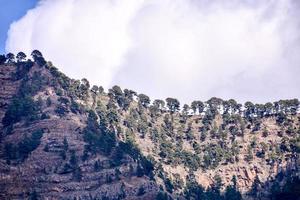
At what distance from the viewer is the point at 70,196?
17225 cm

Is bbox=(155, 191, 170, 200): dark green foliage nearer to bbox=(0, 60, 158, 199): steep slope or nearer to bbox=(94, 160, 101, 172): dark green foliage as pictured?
bbox=(0, 60, 158, 199): steep slope

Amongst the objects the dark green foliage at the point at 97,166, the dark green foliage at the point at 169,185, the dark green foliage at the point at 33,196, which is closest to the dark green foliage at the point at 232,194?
the dark green foliage at the point at 169,185

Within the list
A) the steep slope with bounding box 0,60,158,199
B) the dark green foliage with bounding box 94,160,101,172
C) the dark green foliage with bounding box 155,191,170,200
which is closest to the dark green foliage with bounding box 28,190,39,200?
the steep slope with bounding box 0,60,158,199

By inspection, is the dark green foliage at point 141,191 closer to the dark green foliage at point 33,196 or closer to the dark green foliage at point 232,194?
the dark green foliage at point 232,194

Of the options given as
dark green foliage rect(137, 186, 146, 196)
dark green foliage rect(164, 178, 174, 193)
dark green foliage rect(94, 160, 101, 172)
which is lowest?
dark green foliage rect(137, 186, 146, 196)

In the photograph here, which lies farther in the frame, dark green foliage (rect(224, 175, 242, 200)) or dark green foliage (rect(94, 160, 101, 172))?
dark green foliage (rect(224, 175, 242, 200))

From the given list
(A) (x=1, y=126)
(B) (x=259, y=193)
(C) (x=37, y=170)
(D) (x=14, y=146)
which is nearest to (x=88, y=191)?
(C) (x=37, y=170)

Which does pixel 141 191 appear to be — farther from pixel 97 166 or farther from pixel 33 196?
pixel 33 196

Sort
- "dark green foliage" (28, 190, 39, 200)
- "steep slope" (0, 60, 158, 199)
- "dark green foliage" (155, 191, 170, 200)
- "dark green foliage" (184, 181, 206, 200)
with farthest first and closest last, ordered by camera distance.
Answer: "dark green foliage" (184, 181, 206, 200), "dark green foliage" (155, 191, 170, 200), "steep slope" (0, 60, 158, 199), "dark green foliage" (28, 190, 39, 200)

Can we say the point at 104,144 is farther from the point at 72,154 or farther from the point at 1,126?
the point at 1,126

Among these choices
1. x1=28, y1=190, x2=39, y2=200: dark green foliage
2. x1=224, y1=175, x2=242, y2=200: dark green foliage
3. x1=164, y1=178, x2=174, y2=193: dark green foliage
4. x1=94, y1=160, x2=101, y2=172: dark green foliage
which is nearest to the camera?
x1=28, y1=190, x2=39, y2=200: dark green foliage

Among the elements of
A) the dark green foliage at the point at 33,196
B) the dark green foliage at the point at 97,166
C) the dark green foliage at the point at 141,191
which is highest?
the dark green foliage at the point at 97,166

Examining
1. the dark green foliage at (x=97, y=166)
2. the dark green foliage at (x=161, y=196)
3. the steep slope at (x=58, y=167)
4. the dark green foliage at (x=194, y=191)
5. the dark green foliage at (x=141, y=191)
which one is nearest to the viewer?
the steep slope at (x=58, y=167)

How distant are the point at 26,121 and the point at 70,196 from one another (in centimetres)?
3737
